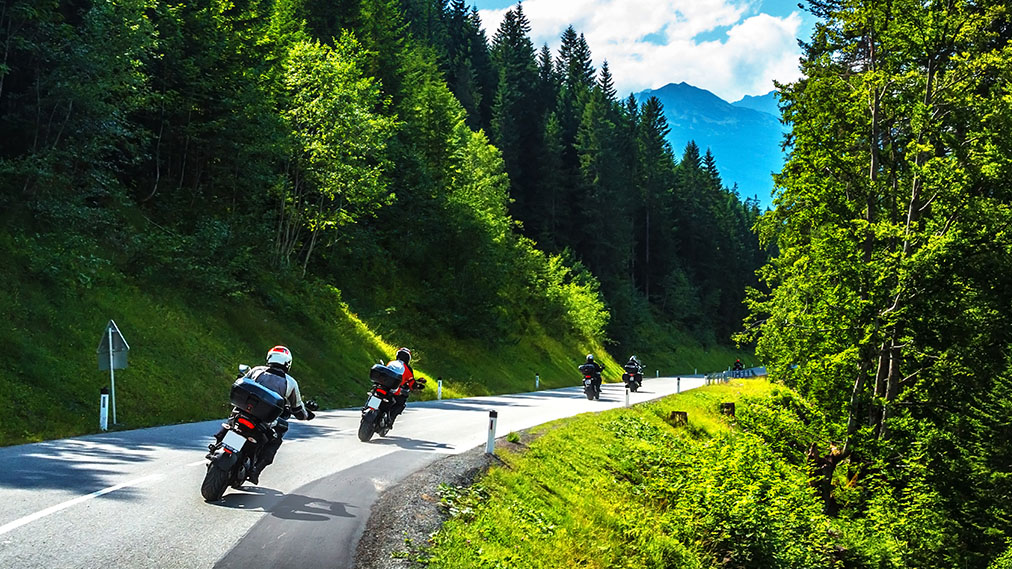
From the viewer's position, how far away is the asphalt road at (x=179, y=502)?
6.31m

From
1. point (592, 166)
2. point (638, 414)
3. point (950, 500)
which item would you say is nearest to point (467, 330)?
point (638, 414)

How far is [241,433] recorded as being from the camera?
861 centimetres

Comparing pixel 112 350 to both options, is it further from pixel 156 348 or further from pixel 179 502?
pixel 179 502

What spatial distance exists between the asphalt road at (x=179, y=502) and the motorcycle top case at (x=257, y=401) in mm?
1023

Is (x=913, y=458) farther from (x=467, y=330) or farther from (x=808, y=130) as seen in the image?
(x=467, y=330)

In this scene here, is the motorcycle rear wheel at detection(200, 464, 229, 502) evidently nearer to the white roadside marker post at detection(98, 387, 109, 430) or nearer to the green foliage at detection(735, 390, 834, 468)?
the white roadside marker post at detection(98, 387, 109, 430)

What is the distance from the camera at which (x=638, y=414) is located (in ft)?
79.0

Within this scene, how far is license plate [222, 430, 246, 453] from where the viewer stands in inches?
332

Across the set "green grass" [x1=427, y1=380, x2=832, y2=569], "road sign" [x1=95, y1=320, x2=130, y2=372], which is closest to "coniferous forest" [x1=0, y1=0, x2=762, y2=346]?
"road sign" [x1=95, y1=320, x2=130, y2=372]

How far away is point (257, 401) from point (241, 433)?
0.47 metres

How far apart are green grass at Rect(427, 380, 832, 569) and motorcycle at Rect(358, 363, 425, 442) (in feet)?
9.67

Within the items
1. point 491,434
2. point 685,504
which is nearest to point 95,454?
point 491,434

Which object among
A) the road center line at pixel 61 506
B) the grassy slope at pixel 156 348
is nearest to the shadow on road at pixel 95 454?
the road center line at pixel 61 506

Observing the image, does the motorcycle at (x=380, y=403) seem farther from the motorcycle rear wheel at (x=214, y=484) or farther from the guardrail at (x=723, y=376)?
the guardrail at (x=723, y=376)
